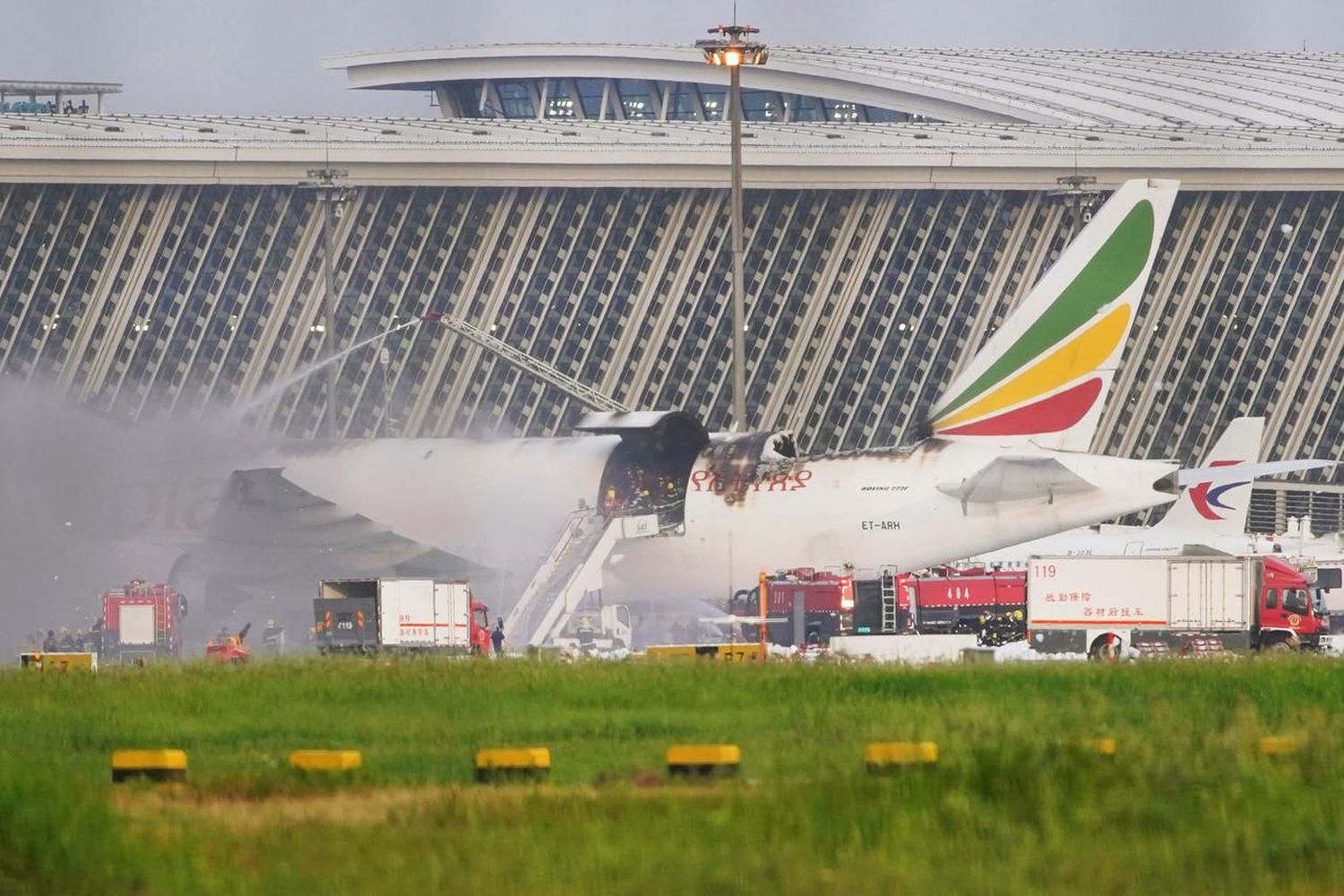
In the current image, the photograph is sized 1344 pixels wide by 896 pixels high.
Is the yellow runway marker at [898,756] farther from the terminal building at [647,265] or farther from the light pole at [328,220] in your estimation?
the terminal building at [647,265]

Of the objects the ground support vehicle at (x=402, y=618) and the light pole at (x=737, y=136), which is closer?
the ground support vehicle at (x=402, y=618)

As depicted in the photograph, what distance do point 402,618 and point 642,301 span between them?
40.2m

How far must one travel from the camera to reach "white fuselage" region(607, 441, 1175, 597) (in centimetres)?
4291

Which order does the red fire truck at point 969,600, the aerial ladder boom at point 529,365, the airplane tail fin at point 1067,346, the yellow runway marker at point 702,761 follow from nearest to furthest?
the yellow runway marker at point 702,761 → the airplane tail fin at point 1067,346 → the red fire truck at point 969,600 → the aerial ladder boom at point 529,365

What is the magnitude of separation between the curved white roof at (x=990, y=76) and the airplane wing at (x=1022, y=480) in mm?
51017

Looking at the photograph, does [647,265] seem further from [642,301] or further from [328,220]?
[328,220]

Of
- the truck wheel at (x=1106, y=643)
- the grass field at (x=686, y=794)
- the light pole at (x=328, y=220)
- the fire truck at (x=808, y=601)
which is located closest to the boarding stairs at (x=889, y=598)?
the fire truck at (x=808, y=601)

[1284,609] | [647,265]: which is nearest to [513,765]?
[1284,609]

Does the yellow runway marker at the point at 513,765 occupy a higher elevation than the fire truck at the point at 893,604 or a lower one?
lower

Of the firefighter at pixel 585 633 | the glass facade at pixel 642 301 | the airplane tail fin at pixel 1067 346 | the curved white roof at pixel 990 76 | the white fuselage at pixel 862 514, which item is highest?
the curved white roof at pixel 990 76

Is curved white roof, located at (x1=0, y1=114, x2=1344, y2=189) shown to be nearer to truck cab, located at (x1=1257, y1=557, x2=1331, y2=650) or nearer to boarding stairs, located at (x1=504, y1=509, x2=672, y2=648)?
boarding stairs, located at (x1=504, y1=509, x2=672, y2=648)

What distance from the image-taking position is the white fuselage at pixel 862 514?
42906 millimetres

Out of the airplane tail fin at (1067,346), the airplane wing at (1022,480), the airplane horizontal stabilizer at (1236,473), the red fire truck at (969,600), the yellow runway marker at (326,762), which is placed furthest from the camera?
the airplane horizontal stabilizer at (1236,473)

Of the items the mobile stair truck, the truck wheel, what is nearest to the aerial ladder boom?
the mobile stair truck
